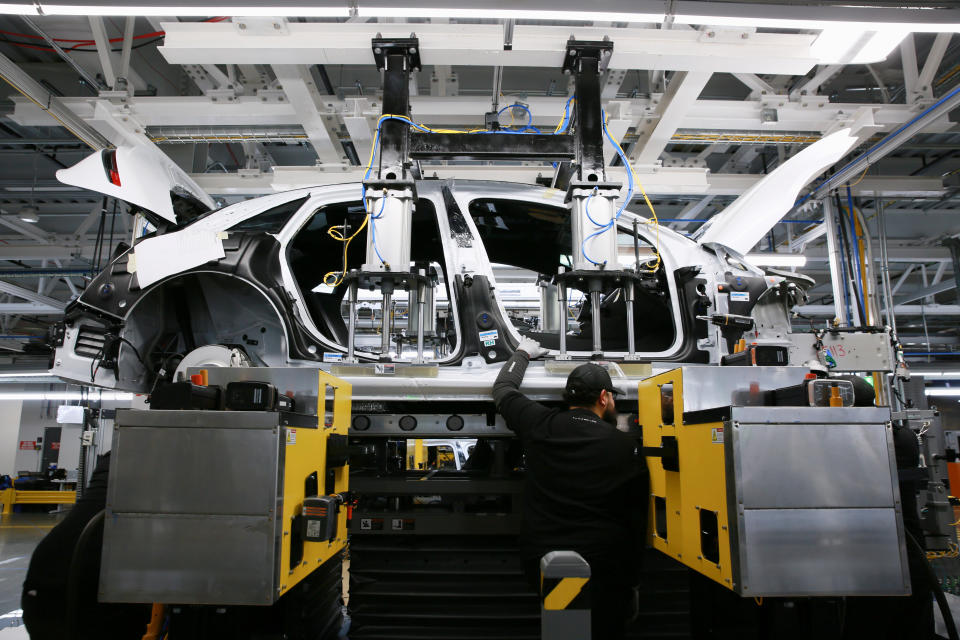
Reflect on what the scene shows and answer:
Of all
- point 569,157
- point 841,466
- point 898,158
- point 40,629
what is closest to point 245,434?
point 40,629

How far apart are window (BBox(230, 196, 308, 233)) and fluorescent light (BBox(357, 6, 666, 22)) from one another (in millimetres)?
1115

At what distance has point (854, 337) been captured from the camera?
507 cm

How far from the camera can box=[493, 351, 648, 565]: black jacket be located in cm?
235

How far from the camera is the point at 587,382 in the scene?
8.32ft

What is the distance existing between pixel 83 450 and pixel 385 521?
525 centimetres

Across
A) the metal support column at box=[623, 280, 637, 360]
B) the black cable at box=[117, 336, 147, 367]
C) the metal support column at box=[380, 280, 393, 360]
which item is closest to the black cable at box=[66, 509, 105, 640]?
the black cable at box=[117, 336, 147, 367]

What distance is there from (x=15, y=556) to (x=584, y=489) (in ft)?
27.1

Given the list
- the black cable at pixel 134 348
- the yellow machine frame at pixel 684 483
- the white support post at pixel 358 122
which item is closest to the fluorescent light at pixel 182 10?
the black cable at pixel 134 348

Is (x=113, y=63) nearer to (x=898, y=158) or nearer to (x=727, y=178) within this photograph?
(x=727, y=178)

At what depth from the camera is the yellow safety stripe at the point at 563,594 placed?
1477mm

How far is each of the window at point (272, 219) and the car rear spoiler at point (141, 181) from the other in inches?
14.0

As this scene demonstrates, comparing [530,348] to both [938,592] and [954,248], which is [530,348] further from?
[954,248]

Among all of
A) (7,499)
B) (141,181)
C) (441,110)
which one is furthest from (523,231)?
(7,499)

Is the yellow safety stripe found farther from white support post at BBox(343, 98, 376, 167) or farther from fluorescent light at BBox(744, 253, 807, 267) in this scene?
fluorescent light at BBox(744, 253, 807, 267)
